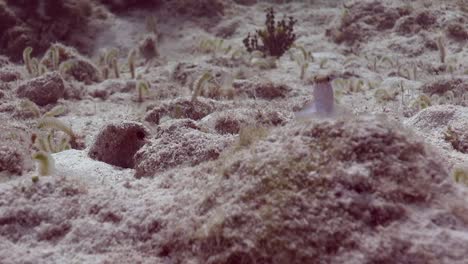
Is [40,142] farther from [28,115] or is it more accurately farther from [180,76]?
[180,76]

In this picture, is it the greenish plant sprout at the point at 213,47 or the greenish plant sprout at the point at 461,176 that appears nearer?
the greenish plant sprout at the point at 461,176

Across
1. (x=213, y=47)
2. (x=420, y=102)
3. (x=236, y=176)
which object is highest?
(x=213, y=47)

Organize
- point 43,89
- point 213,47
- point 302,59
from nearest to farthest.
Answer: point 43,89 < point 302,59 < point 213,47

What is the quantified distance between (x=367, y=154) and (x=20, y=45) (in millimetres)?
8779

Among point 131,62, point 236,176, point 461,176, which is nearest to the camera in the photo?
point 236,176

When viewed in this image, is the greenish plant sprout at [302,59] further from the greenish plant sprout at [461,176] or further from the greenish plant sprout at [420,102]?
the greenish plant sprout at [461,176]

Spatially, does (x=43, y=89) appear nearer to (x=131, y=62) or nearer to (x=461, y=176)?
(x=131, y=62)

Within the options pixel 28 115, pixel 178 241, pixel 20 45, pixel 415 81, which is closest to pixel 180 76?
pixel 28 115

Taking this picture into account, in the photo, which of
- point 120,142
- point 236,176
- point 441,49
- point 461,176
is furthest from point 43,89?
point 441,49

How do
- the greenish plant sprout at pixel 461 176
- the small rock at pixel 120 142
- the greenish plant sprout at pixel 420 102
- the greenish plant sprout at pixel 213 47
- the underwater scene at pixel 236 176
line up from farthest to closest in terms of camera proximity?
the greenish plant sprout at pixel 213 47 → the greenish plant sprout at pixel 420 102 → the small rock at pixel 120 142 → the greenish plant sprout at pixel 461 176 → the underwater scene at pixel 236 176

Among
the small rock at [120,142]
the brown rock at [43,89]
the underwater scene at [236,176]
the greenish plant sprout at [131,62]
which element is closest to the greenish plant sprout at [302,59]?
the underwater scene at [236,176]

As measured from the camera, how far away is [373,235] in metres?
1.30

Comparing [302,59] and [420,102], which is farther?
[302,59]

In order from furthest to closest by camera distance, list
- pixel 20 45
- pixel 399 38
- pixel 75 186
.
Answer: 1. pixel 20 45
2. pixel 399 38
3. pixel 75 186
